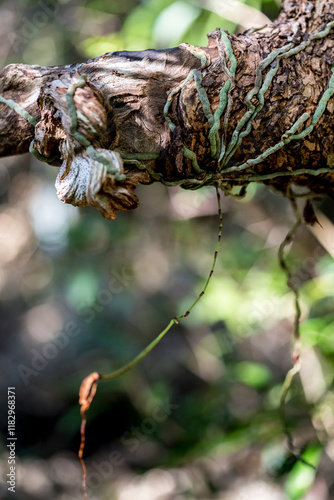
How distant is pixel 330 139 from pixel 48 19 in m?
2.32

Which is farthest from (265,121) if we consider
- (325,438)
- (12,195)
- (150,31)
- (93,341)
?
(12,195)

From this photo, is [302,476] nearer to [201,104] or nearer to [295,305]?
[295,305]

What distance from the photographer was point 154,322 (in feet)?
8.18

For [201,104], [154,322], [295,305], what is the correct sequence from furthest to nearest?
[154,322] < [295,305] < [201,104]

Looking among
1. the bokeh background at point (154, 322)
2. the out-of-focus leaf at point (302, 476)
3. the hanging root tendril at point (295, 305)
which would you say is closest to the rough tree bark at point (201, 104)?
the hanging root tendril at point (295, 305)

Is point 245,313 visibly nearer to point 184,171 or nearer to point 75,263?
point 184,171

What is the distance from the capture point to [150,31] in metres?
1.23

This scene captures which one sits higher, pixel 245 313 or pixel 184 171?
pixel 184 171

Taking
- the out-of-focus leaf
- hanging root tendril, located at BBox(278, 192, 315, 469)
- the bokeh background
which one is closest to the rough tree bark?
hanging root tendril, located at BBox(278, 192, 315, 469)

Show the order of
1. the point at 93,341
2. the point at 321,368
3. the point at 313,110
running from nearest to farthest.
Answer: the point at 313,110 < the point at 321,368 < the point at 93,341

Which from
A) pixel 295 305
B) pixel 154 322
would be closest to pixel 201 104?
pixel 295 305

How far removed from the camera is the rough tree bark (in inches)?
26.2

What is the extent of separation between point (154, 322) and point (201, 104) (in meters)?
1.93

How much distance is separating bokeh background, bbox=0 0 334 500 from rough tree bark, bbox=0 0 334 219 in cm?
49
